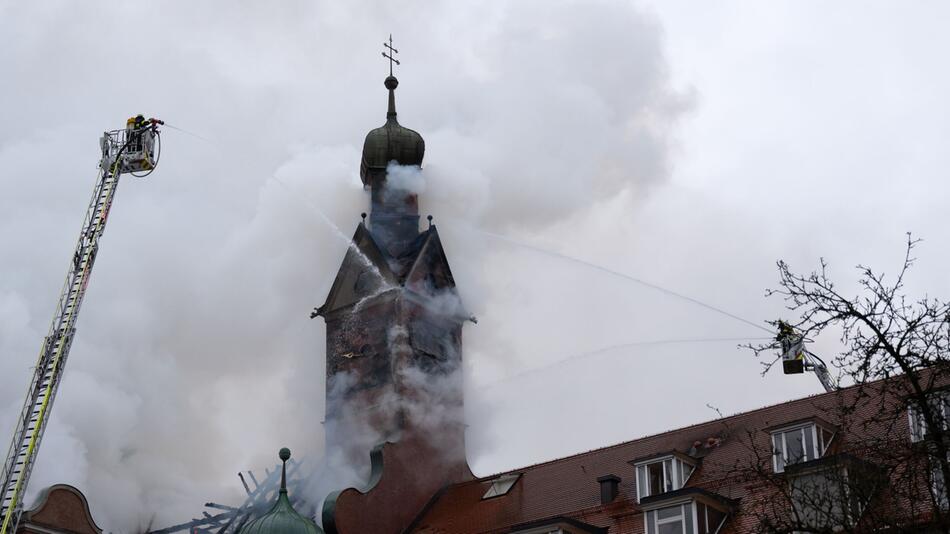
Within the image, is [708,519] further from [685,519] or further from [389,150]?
[389,150]

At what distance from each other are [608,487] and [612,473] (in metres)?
1.79

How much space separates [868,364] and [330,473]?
35901 millimetres

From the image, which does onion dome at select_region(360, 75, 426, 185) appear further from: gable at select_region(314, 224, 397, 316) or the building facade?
gable at select_region(314, 224, 397, 316)

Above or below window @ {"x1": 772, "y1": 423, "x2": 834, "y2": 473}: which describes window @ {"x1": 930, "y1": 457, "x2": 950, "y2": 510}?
below

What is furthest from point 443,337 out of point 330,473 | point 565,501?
point 565,501

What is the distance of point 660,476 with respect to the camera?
161 ft

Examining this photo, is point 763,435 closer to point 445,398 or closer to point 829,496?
point 445,398

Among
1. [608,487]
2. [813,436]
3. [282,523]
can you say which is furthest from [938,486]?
[282,523]

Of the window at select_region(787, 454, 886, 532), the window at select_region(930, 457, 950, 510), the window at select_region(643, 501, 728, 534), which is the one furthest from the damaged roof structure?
the window at select_region(930, 457, 950, 510)

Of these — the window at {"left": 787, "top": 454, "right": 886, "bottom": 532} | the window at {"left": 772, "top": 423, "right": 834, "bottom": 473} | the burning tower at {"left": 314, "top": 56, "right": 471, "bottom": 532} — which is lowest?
the window at {"left": 787, "top": 454, "right": 886, "bottom": 532}

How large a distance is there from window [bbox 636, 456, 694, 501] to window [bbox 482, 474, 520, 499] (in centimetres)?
790

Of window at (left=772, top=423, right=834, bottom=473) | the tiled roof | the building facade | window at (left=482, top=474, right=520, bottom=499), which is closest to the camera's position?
window at (left=772, top=423, right=834, bottom=473)

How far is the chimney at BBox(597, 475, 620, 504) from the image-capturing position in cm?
5050

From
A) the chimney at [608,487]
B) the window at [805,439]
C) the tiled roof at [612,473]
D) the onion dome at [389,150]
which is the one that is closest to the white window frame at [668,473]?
the tiled roof at [612,473]
